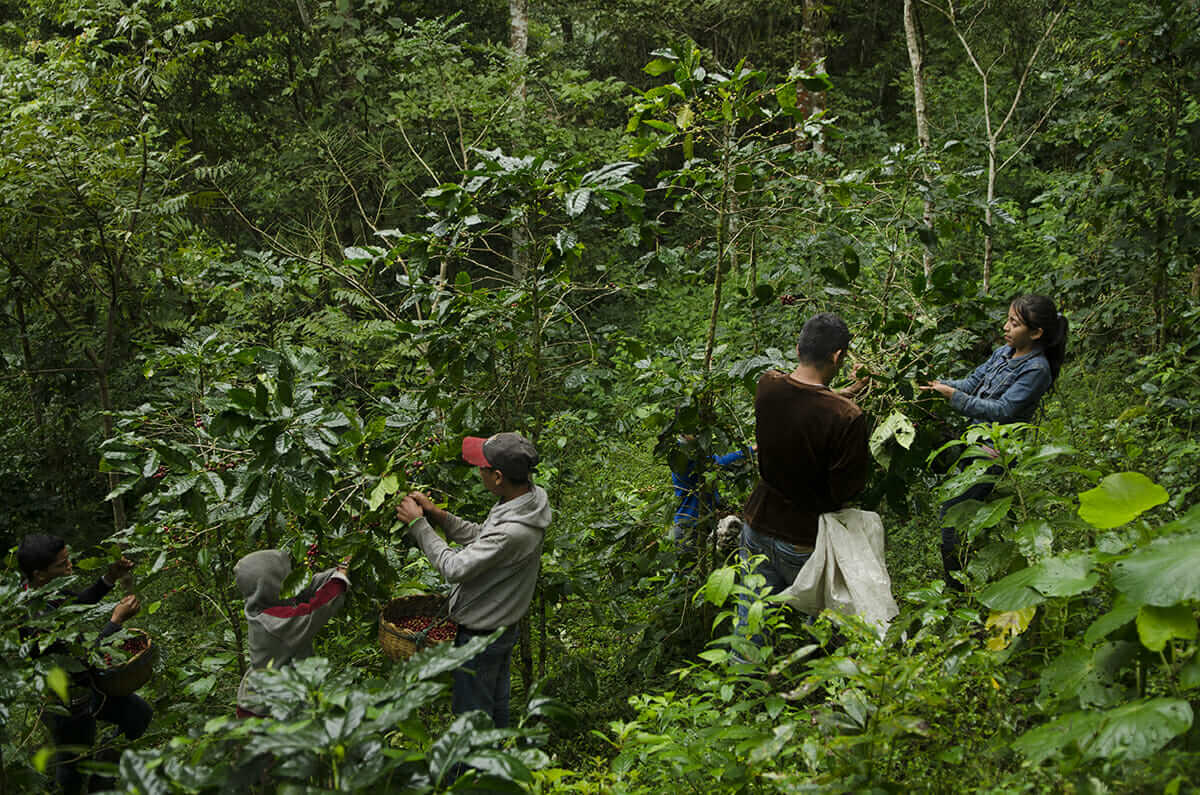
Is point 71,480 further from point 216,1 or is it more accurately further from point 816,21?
point 816,21

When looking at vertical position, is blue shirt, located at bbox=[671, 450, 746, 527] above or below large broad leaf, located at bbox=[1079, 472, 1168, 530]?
below

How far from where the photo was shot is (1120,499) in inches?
71.9

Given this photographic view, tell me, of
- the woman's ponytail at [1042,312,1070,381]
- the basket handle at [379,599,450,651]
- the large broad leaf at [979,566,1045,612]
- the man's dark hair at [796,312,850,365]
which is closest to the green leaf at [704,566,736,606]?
the large broad leaf at [979,566,1045,612]

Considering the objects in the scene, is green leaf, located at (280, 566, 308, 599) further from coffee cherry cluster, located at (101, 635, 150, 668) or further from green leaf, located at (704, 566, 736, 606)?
green leaf, located at (704, 566, 736, 606)

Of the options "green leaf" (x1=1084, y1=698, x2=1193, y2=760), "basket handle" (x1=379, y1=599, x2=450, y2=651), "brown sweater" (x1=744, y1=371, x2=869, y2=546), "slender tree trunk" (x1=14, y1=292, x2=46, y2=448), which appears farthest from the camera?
"slender tree trunk" (x1=14, y1=292, x2=46, y2=448)

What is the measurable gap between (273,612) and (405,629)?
2.24 ft

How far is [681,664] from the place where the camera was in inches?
162

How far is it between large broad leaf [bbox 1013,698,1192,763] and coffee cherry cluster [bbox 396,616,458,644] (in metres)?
2.33

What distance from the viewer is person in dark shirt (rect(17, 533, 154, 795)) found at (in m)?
3.47

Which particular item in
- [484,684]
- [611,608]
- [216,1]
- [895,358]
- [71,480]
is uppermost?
[216,1]

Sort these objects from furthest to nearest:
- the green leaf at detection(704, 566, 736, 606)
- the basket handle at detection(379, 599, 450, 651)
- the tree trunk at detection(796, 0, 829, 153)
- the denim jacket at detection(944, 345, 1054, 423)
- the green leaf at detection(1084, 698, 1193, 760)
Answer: the tree trunk at detection(796, 0, 829, 153)
the denim jacket at detection(944, 345, 1054, 423)
the basket handle at detection(379, 599, 450, 651)
the green leaf at detection(704, 566, 736, 606)
the green leaf at detection(1084, 698, 1193, 760)

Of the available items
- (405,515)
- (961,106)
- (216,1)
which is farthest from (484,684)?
(961,106)

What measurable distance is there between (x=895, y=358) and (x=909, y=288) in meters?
0.49

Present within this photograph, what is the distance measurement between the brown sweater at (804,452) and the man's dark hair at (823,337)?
0.42ft
